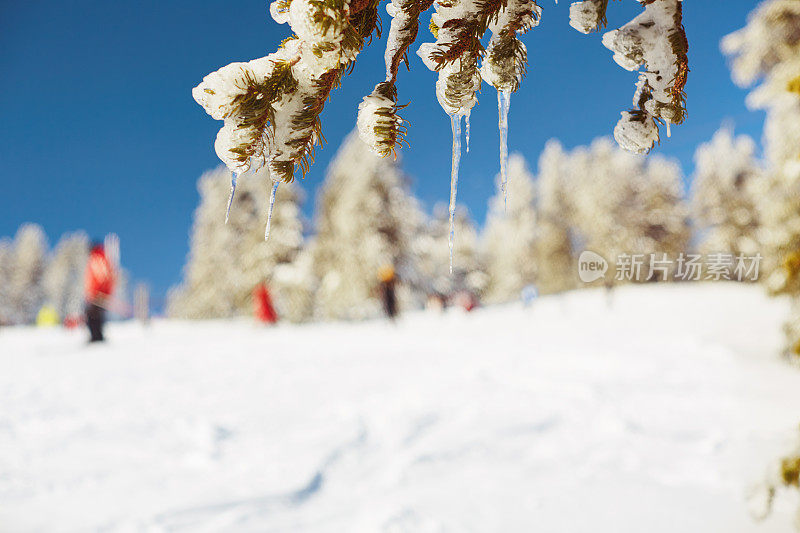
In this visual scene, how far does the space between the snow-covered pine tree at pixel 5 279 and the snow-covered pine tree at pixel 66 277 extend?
3506 millimetres

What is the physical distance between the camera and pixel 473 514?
2.75m

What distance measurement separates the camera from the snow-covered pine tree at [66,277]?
49.4m

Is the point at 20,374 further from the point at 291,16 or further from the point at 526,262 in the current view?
the point at 526,262

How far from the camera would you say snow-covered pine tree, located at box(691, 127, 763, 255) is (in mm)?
28359

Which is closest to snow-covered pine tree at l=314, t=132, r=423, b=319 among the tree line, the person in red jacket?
the tree line

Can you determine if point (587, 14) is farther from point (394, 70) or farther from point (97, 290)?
point (97, 290)

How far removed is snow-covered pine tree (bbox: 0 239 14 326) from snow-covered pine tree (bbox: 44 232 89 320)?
138 inches

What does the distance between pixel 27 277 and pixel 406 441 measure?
5849 centimetres

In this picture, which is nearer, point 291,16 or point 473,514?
point 291,16

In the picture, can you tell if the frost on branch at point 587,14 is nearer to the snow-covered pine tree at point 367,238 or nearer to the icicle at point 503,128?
the icicle at point 503,128

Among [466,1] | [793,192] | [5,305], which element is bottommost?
[5,305]

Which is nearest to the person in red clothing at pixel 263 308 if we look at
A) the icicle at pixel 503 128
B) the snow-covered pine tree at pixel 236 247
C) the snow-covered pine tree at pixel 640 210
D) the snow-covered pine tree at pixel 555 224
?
the snow-covered pine tree at pixel 236 247

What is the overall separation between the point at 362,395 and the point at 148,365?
13.0 feet

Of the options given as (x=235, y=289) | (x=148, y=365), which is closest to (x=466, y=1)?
(x=148, y=365)
